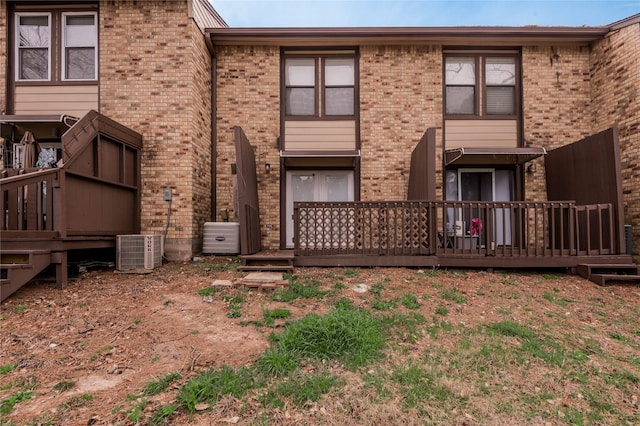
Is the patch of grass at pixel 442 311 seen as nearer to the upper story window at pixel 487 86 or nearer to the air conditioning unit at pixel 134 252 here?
the air conditioning unit at pixel 134 252

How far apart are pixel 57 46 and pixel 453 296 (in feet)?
33.9

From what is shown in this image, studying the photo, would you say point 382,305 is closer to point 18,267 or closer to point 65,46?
point 18,267

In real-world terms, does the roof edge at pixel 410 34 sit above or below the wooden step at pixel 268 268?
above

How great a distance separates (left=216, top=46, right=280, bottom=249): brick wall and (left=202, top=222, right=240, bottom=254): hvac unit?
1.07 m

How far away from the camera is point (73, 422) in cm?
219

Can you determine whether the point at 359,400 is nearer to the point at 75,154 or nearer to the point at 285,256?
the point at 285,256

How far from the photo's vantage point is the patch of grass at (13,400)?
2.32 meters

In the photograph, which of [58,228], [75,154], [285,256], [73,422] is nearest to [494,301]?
[285,256]

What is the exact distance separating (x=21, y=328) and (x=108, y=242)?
2.87 metres

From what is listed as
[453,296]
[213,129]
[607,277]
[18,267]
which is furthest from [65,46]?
[607,277]

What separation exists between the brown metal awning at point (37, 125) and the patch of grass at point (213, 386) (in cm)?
691

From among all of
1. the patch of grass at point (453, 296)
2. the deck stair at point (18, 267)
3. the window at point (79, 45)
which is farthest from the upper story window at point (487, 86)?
the deck stair at point (18, 267)

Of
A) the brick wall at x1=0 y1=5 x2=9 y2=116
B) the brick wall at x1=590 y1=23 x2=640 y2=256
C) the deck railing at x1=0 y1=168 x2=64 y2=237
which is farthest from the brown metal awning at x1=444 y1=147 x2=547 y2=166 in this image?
the brick wall at x1=0 y1=5 x2=9 y2=116

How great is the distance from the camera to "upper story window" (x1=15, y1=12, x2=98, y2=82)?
24.8 ft
